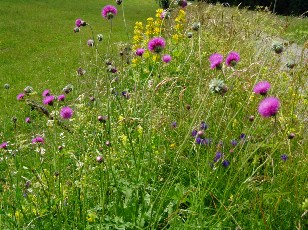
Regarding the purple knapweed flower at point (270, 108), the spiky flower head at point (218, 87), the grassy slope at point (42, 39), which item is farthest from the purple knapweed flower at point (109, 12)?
the purple knapweed flower at point (270, 108)

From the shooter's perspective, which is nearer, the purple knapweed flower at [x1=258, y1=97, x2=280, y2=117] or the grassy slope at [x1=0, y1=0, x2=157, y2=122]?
the purple knapweed flower at [x1=258, y1=97, x2=280, y2=117]

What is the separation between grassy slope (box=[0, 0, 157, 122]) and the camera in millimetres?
7738

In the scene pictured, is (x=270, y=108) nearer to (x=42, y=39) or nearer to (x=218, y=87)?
(x=218, y=87)

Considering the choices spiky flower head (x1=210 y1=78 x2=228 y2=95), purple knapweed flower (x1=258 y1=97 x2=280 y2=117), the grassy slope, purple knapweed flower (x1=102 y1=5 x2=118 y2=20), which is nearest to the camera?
purple knapweed flower (x1=258 y1=97 x2=280 y2=117)

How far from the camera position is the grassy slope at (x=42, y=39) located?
7738 millimetres

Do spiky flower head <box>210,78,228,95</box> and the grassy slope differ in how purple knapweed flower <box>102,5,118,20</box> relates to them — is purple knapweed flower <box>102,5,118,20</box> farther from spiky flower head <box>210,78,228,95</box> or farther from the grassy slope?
spiky flower head <box>210,78,228,95</box>

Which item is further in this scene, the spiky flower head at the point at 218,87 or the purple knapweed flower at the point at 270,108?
the spiky flower head at the point at 218,87

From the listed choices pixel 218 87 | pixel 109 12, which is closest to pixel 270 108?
pixel 218 87

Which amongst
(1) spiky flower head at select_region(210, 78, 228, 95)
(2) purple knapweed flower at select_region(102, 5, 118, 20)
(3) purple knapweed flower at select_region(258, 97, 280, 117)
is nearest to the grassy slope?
(2) purple knapweed flower at select_region(102, 5, 118, 20)

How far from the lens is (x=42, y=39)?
40.5ft

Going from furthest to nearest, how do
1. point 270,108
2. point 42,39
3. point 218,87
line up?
point 42,39
point 218,87
point 270,108

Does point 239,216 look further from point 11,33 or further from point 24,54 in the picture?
point 11,33

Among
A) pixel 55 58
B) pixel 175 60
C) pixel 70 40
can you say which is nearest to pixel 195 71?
pixel 175 60

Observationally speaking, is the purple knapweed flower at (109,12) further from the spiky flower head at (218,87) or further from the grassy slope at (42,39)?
the spiky flower head at (218,87)
